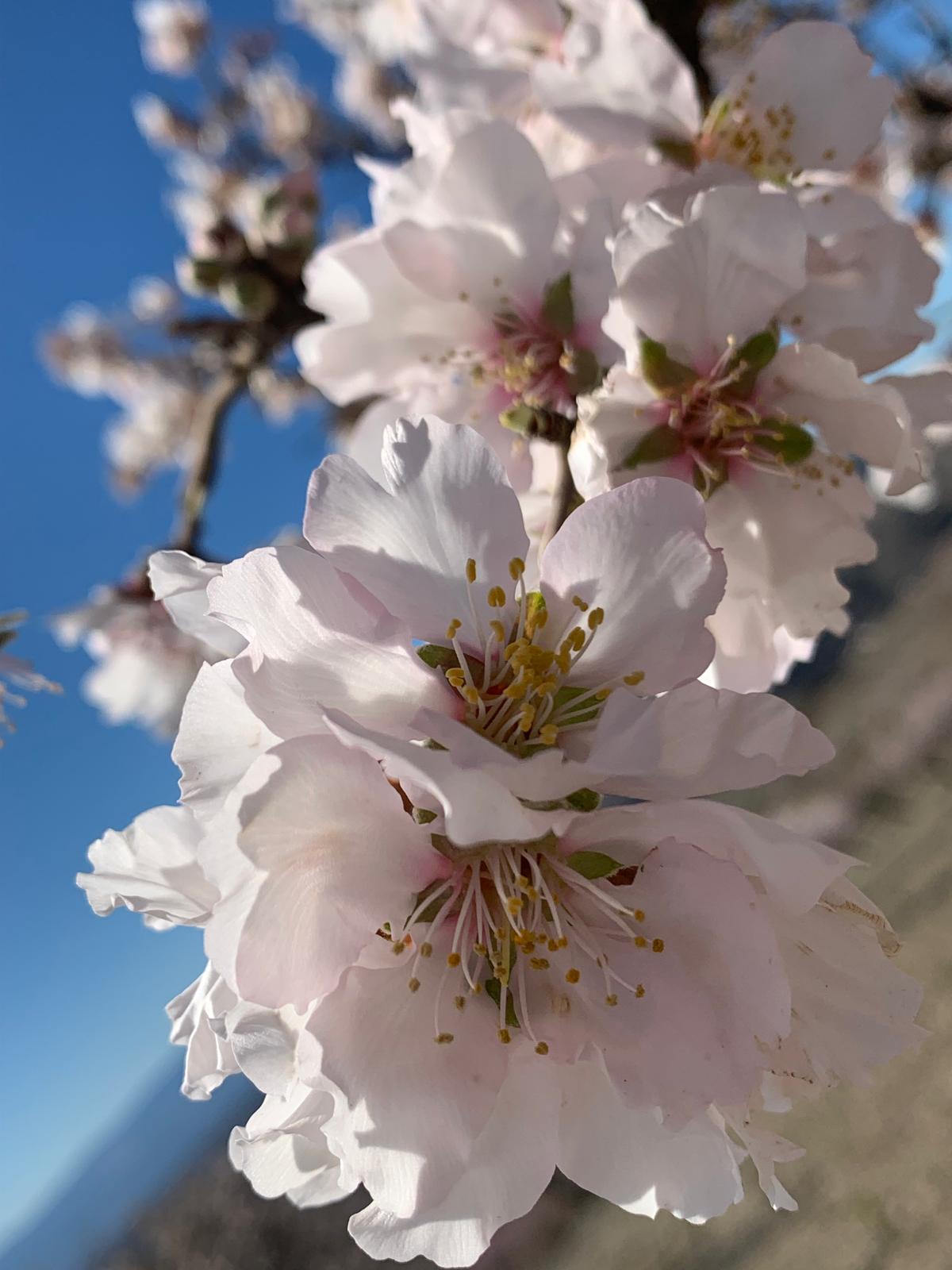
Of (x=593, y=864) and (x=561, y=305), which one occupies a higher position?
(x=561, y=305)

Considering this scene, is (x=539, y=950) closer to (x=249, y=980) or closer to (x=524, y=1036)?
(x=524, y=1036)

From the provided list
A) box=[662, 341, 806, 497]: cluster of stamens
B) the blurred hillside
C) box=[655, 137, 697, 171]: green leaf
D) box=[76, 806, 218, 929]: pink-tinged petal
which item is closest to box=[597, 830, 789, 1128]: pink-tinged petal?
box=[76, 806, 218, 929]: pink-tinged petal

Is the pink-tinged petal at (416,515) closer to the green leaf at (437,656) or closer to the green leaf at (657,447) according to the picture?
the green leaf at (437,656)

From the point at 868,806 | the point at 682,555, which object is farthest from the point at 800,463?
the point at 868,806

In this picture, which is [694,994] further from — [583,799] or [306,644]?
[306,644]

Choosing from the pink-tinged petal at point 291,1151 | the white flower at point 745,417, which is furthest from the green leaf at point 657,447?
the pink-tinged petal at point 291,1151

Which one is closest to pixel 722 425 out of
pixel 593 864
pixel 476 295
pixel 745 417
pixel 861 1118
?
pixel 745 417
